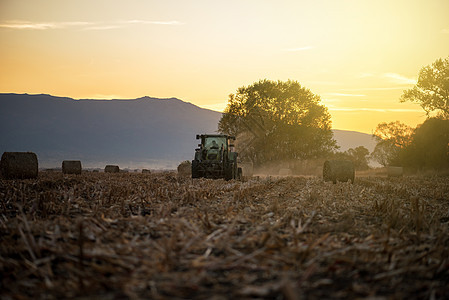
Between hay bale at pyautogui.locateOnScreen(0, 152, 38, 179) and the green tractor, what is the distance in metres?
8.48

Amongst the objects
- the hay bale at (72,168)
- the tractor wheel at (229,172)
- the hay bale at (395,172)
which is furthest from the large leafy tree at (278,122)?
the tractor wheel at (229,172)

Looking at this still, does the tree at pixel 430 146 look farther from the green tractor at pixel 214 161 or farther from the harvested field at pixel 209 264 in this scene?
the harvested field at pixel 209 264

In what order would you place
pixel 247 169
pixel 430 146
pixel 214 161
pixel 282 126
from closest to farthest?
pixel 214 161, pixel 430 146, pixel 247 169, pixel 282 126

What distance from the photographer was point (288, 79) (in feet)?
164

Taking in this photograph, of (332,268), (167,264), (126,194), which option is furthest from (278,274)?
(126,194)

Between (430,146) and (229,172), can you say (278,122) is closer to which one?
(430,146)

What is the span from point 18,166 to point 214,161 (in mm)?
10233

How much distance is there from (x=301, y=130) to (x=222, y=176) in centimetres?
2646

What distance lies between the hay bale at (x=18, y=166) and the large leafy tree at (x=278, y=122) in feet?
95.7

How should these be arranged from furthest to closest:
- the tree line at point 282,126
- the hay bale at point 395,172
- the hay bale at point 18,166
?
1. the tree line at point 282,126
2. the hay bale at point 395,172
3. the hay bale at point 18,166

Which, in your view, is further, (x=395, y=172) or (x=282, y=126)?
(x=282, y=126)

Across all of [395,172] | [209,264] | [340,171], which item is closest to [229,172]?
[340,171]

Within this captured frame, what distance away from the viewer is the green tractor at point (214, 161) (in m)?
23.0

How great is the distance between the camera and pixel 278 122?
48.1 metres
